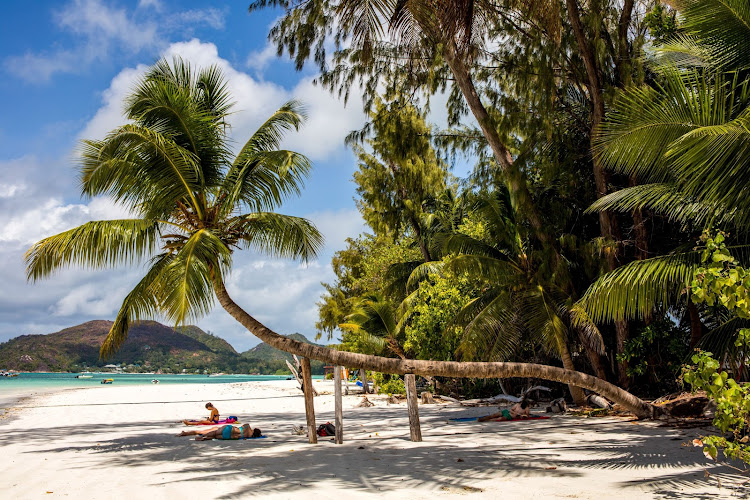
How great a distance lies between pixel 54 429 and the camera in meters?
12.7

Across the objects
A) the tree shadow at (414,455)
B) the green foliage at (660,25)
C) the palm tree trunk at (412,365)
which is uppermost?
the green foliage at (660,25)

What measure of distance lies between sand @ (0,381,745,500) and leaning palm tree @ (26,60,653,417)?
117 centimetres

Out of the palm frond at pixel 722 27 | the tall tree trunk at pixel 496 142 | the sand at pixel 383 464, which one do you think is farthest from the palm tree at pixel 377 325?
the palm frond at pixel 722 27

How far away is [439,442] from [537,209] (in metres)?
6.95

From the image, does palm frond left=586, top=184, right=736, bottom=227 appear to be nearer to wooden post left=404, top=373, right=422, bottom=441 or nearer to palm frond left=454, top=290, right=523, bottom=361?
wooden post left=404, top=373, right=422, bottom=441

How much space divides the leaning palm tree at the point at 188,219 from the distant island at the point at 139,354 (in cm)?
9107

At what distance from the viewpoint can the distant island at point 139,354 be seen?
112 meters

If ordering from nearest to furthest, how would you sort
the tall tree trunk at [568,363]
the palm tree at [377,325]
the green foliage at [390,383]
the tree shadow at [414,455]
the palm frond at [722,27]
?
the tree shadow at [414,455] → the palm frond at [722,27] → the tall tree trunk at [568,363] → the palm tree at [377,325] → the green foliage at [390,383]

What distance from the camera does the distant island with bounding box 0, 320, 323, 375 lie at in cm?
11156

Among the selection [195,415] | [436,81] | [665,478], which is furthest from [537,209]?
[195,415]

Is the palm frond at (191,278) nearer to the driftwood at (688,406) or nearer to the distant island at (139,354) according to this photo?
the driftwood at (688,406)

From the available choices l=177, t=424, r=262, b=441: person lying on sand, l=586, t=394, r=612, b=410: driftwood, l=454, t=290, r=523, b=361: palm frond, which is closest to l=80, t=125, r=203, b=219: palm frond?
l=177, t=424, r=262, b=441: person lying on sand

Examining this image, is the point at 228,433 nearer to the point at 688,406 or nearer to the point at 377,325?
the point at 688,406

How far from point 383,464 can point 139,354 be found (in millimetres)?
139913
